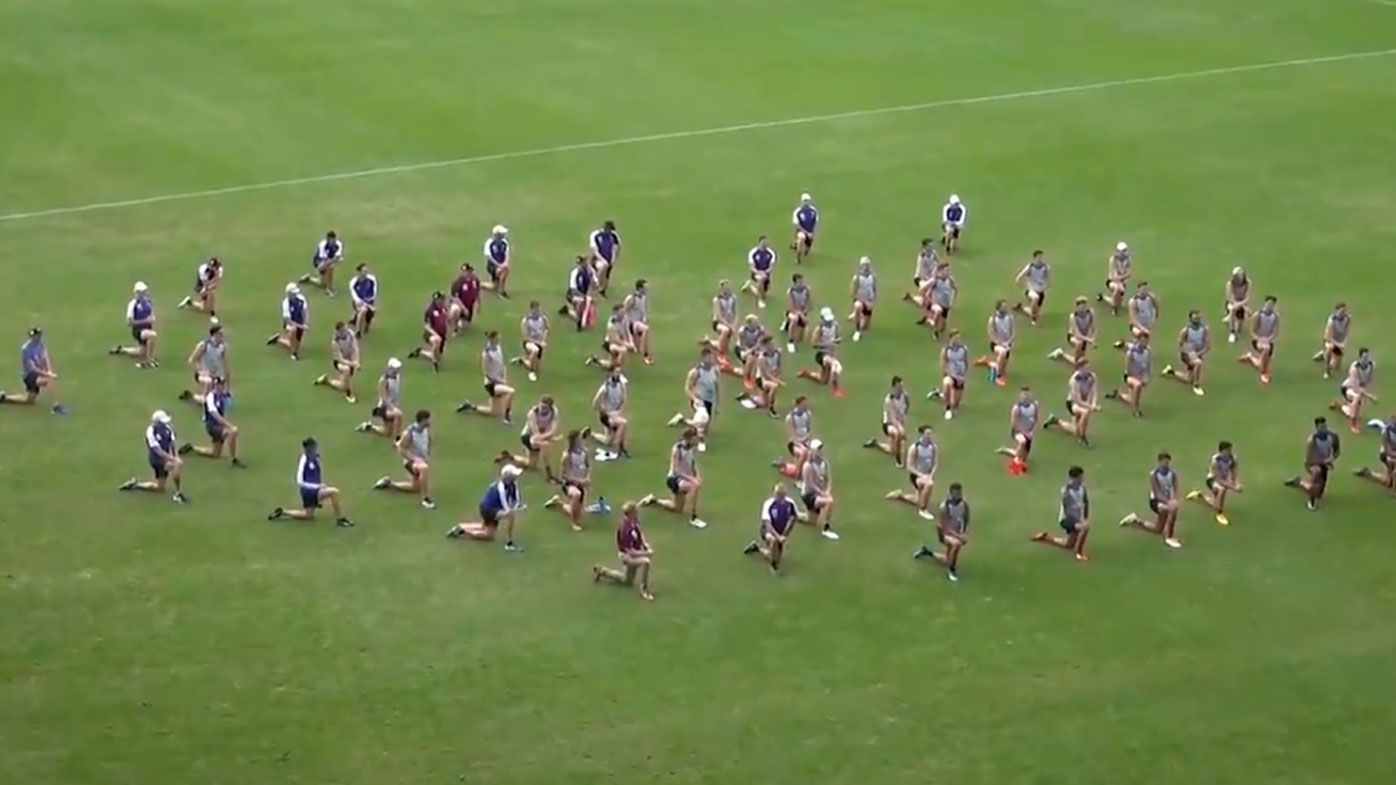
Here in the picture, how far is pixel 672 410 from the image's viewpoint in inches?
1506

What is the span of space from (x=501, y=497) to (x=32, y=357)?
10.2 m

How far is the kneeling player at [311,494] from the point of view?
32.8 metres

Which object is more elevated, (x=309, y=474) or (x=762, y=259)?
(x=762, y=259)

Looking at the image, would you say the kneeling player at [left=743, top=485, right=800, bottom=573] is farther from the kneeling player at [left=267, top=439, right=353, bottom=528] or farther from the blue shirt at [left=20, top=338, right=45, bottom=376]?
the blue shirt at [left=20, top=338, right=45, bottom=376]

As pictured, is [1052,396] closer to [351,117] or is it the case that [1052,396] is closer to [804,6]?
A: [351,117]

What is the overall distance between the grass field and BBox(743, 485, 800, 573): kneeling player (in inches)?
17.3

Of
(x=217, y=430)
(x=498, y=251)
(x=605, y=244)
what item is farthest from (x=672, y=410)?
(x=217, y=430)

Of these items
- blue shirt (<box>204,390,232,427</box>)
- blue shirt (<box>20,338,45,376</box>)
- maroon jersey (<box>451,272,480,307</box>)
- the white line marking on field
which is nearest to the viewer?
blue shirt (<box>204,390,232,427</box>)

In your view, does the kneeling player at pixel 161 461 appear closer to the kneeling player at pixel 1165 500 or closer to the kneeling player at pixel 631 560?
the kneeling player at pixel 631 560

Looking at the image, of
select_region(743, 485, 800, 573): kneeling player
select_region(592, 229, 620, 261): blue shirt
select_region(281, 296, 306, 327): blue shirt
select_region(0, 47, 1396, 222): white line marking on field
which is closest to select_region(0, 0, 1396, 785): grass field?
select_region(0, 47, 1396, 222): white line marking on field

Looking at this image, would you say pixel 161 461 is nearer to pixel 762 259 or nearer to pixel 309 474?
pixel 309 474

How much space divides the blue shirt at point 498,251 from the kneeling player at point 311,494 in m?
11.1

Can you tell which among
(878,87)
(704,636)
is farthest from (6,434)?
(878,87)

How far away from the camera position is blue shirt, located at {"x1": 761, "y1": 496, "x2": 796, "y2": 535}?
104 feet
